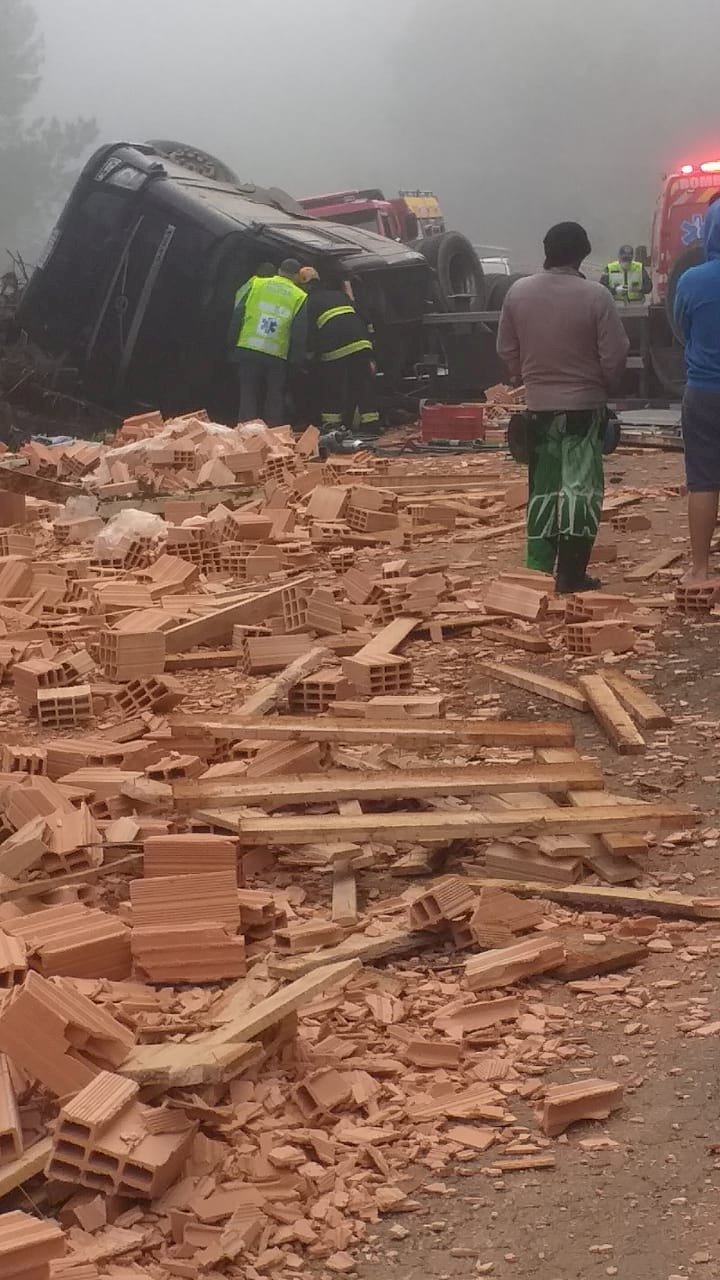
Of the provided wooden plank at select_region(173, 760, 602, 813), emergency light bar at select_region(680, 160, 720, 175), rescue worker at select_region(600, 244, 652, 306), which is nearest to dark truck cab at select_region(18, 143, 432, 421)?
emergency light bar at select_region(680, 160, 720, 175)

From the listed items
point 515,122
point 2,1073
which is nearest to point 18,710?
point 2,1073

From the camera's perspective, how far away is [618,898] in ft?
13.8

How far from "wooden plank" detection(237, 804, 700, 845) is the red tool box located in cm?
1133

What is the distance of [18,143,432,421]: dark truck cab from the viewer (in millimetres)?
17047

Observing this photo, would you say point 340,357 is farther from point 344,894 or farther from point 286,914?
point 286,914

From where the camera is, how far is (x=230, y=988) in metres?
3.71

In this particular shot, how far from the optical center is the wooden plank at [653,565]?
28.0 feet

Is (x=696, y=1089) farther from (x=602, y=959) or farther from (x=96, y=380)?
(x=96, y=380)

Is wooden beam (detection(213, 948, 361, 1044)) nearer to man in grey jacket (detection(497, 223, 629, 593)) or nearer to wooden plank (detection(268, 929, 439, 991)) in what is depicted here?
wooden plank (detection(268, 929, 439, 991))

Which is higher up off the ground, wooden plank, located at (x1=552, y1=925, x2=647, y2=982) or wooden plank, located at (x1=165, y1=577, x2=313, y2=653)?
wooden plank, located at (x1=165, y1=577, x2=313, y2=653)

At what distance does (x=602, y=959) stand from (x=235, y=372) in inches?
561

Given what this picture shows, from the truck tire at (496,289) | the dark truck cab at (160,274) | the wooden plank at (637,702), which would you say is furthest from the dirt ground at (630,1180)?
the truck tire at (496,289)

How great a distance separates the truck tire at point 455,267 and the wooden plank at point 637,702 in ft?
46.6

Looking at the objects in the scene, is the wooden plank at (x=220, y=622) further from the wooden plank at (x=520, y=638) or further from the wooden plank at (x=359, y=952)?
the wooden plank at (x=359, y=952)
